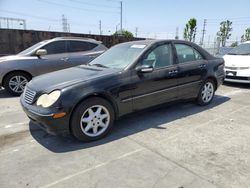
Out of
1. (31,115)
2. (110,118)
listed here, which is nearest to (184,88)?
(110,118)

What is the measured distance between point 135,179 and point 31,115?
178 centimetres

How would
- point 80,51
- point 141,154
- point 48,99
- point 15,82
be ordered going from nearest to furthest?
point 141,154 < point 48,99 < point 15,82 < point 80,51

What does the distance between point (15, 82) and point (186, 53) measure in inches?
187

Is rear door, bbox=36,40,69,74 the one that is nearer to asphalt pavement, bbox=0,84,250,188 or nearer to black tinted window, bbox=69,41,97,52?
black tinted window, bbox=69,41,97,52

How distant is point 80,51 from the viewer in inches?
294

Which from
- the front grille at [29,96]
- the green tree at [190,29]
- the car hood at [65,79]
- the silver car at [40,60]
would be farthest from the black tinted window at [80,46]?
the green tree at [190,29]

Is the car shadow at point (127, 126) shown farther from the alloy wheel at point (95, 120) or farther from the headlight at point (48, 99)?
the headlight at point (48, 99)

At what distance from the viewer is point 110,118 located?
362cm

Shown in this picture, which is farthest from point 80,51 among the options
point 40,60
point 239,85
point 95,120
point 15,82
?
point 239,85

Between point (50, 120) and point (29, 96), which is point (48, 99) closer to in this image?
point (50, 120)

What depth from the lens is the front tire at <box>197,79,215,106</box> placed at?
5.03 m

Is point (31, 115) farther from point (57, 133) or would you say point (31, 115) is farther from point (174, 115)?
point (174, 115)

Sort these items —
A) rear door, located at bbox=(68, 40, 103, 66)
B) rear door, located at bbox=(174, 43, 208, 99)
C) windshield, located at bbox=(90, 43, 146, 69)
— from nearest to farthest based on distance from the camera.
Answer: windshield, located at bbox=(90, 43, 146, 69), rear door, located at bbox=(174, 43, 208, 99), rear door, located at bbox=(68, 40, 103, 66)

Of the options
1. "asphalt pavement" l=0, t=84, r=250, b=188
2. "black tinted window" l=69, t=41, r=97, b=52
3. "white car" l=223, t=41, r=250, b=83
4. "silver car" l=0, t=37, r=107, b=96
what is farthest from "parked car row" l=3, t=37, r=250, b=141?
"black tinted window" l=69, t=41, r=97, b=52
